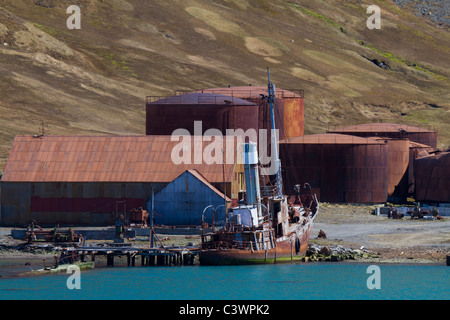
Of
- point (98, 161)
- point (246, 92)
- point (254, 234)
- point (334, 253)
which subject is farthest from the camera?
point (246, 92)

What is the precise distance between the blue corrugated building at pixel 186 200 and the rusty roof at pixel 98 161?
4.64 feet

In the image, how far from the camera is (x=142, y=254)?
6444 centimetres

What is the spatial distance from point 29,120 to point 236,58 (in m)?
71.5

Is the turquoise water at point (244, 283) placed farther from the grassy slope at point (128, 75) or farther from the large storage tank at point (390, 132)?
the grassy slope at point (128, 75)

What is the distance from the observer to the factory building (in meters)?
76.7

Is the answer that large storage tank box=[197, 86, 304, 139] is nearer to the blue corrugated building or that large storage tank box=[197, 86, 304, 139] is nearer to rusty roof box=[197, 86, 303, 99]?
rusty roof box=[197, 86, 303, 99]

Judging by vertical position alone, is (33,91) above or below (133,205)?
above

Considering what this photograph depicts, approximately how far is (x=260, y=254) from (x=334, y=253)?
6.04 metres

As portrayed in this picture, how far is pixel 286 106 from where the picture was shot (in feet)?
362

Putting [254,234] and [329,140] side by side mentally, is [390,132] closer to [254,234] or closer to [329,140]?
[329,140]

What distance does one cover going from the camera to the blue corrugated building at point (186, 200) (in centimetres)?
7481

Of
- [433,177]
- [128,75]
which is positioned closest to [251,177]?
[433,177]
